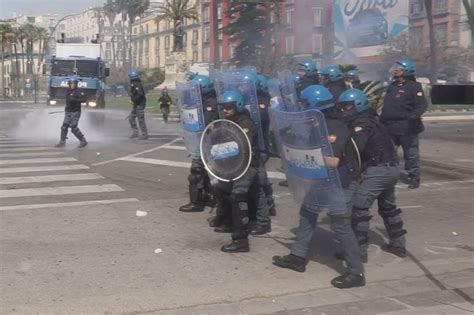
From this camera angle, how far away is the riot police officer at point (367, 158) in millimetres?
5395

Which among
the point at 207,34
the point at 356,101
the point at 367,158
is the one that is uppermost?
the point at 207,34

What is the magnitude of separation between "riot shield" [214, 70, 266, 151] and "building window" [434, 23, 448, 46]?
2.83m

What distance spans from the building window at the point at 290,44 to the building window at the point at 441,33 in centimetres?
255

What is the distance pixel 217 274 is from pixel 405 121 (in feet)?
15.4

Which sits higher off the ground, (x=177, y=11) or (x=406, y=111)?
(x=177, y=11)

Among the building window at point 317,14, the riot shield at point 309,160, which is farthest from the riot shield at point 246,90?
the building window at point 317,14

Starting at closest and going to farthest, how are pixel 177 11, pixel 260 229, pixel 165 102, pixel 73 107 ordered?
pixel 260 229, pixel 73 107, pixel 177 11, pixel 165 102

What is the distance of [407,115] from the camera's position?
8906 mm

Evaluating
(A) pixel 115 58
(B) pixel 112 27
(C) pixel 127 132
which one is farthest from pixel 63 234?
(A) pixel 115 58

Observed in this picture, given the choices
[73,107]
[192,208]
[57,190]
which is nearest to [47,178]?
[57,190]

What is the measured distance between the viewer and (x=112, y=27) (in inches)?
2181

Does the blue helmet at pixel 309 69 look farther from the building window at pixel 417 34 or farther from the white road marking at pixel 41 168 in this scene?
the white road marking at pixel 41 168

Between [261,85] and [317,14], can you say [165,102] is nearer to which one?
[317,14]

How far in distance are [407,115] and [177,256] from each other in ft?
14.9
